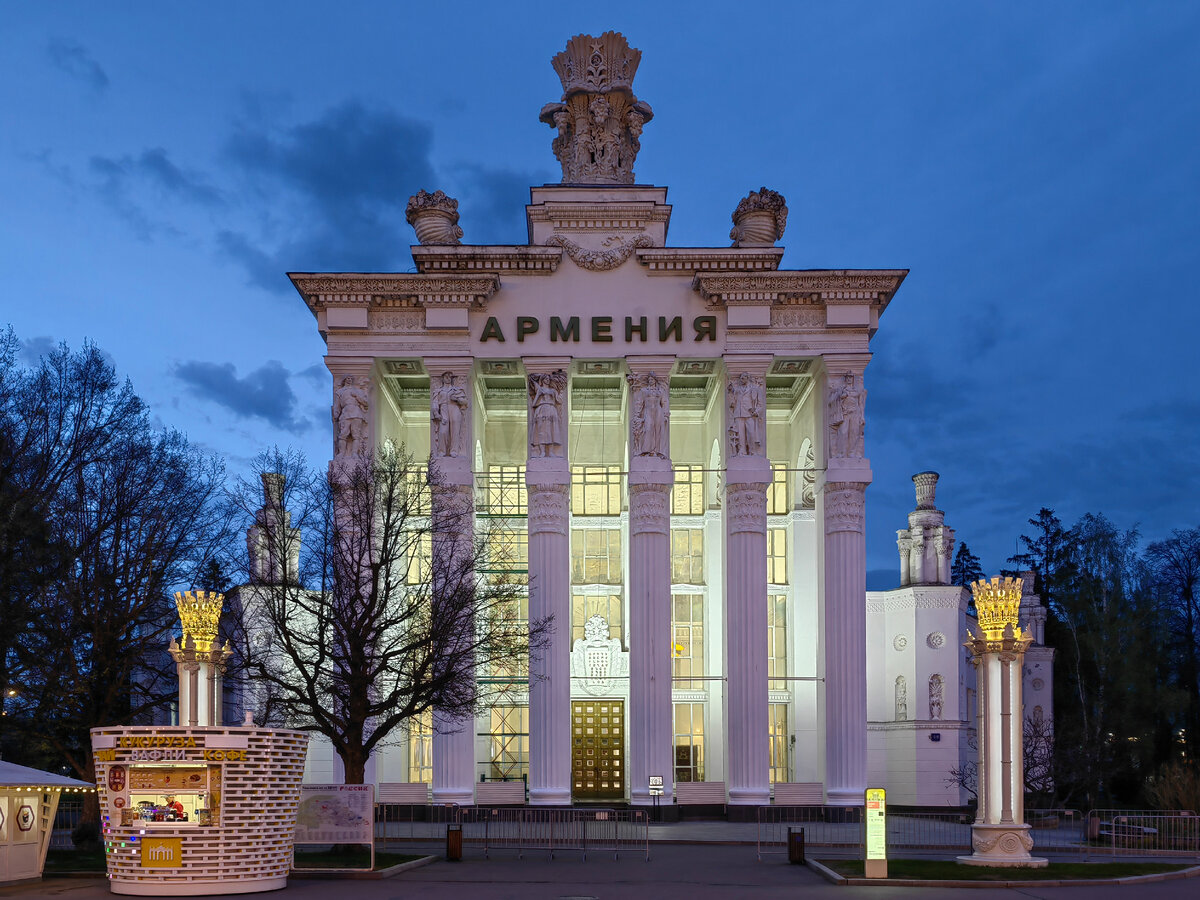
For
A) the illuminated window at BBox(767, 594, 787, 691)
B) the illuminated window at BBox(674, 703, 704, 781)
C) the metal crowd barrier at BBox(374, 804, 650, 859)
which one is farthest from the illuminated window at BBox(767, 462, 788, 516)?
the metal crowd barrier at BBox(374, 804, 650, 859)

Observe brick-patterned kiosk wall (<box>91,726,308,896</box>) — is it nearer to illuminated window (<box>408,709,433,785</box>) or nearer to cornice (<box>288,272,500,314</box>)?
illuminated window (<box>408,709,433,785</box>)

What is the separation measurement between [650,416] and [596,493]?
9.69 m

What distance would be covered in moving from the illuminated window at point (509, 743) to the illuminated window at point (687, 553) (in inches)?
342

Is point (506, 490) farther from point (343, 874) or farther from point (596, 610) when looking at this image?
point (343, 874)

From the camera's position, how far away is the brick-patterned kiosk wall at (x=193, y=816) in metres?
23.7

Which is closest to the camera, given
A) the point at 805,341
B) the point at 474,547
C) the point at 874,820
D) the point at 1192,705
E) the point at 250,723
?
the point at 250,723

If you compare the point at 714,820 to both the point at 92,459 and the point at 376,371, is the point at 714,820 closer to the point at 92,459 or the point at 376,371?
the point at 376,371

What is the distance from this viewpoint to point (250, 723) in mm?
25188

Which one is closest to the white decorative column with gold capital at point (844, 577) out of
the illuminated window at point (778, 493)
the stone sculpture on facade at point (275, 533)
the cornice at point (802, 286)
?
the cornice at point (802, 286)

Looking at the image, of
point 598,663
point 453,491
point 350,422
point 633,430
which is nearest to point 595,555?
point 598,663

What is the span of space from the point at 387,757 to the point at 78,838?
1432 cm

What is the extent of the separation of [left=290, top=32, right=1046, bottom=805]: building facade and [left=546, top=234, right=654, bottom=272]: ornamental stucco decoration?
7 cm

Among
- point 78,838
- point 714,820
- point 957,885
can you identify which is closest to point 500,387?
point 714,820

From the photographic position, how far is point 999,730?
30078mm
